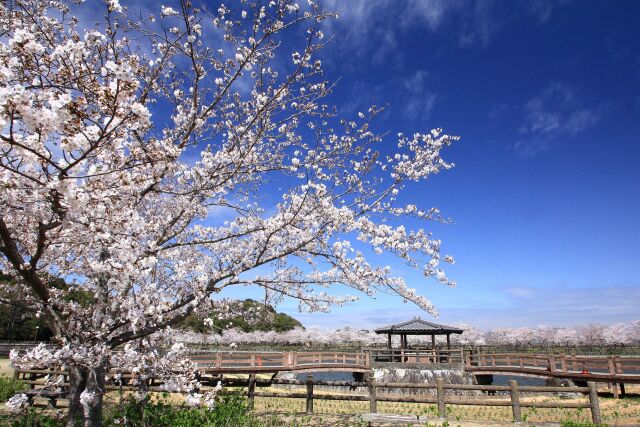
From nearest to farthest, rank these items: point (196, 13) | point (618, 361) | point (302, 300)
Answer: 1. point (196, 13)
2. point (302, 300)
3. point (618, 361)


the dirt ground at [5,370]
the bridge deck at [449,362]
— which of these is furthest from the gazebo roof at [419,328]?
the dirt ground at [5,370]

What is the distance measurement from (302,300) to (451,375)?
1780 cm

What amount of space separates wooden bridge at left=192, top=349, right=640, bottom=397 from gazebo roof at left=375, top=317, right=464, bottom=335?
1281 millimetres

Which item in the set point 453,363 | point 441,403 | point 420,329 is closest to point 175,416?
point 441,403

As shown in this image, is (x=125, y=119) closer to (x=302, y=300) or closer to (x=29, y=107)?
(x=29, y=107)

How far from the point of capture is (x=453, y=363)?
22766 millimetres

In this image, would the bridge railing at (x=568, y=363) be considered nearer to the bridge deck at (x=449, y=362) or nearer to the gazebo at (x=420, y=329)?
the bridge deck at (x=449, y=362)

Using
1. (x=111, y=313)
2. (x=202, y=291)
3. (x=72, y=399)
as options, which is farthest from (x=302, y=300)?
(x=72, y=399)

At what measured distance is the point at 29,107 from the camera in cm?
260

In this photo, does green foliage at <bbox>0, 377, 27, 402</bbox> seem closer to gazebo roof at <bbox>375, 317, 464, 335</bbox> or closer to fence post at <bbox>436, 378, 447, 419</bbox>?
fence post at <bbox>436, 378, 447, 419</bbox>

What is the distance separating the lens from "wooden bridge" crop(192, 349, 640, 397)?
51.6ft

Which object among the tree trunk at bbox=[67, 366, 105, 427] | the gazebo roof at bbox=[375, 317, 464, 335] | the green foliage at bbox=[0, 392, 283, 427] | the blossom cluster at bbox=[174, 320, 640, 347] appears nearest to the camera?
the tree trunk at bbox=[67, 366, 105, 427]

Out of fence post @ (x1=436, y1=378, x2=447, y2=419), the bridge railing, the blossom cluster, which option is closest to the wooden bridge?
the bridge railing

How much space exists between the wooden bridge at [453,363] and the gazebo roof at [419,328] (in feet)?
4.20
